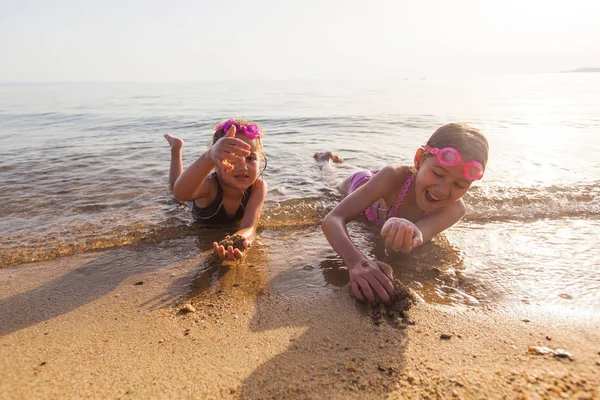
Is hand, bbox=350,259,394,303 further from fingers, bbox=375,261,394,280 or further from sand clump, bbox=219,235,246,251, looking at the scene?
sand clump, bbox=219,235,246,251

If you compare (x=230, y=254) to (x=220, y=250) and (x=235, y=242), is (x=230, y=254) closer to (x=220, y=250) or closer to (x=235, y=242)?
(x=220, y=250)

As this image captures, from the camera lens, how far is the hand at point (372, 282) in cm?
212

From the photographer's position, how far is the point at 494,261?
2.76 m

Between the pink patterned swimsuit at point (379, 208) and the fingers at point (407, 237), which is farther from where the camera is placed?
the pink patterned swimsuit at point (379, 208)

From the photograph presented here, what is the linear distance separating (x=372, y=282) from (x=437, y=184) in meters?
1.10

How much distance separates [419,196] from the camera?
3.08 meters

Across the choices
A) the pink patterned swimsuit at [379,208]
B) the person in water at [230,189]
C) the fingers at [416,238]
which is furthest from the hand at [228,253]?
the pink patterned swimsuit at [379,208]

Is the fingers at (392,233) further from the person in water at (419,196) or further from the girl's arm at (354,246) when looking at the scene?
the girl's arm at (354,246)

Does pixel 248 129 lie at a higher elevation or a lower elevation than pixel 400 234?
higher

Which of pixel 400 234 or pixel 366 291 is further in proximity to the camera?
pixel 400 234

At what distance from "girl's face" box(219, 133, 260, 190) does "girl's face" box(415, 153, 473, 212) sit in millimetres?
1468

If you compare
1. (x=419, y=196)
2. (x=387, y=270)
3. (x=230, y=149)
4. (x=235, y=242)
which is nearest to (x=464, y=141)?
(x=419, y=196)

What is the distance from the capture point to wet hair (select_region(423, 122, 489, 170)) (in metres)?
2.80

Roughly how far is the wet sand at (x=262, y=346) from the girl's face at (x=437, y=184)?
102 cm
